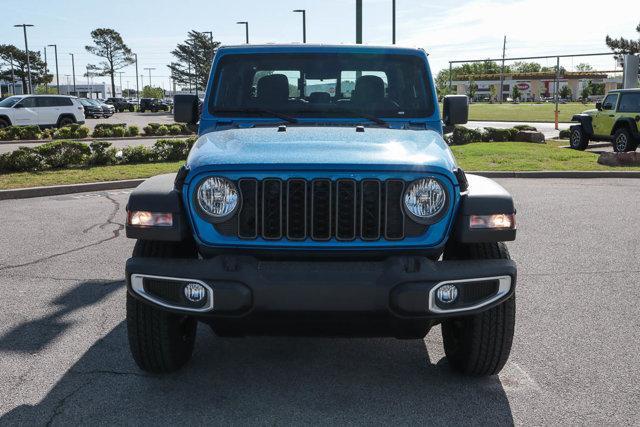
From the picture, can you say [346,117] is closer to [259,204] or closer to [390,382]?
[259,204]

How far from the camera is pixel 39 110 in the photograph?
31891 mm

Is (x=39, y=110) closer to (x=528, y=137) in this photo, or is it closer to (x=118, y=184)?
(x=118, y=184)

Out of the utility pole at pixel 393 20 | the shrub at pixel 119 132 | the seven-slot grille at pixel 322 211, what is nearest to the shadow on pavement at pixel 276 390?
the seven-slot grille at pixel 322 211

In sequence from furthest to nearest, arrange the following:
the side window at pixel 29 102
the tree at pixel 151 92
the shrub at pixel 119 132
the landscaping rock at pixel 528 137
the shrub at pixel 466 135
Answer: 1. the tree at pixel 151 92
2. the side window at pixel 29 102
3. the shrub at pixel 119 132
4. the landscaping rock at pixel 528 137
5. the shrub at pixel 466 135

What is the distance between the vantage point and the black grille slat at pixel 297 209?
133 inches

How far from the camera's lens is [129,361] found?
4156 millimetres

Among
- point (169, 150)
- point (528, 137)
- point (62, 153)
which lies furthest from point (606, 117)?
point (62, 153)

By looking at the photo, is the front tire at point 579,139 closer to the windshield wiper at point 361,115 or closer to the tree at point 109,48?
the windshield wiper at point 361,115

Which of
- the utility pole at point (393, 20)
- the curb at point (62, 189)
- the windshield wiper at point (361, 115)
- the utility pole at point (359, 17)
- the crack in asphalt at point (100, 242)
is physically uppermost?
the utility pole at point (393, 20)

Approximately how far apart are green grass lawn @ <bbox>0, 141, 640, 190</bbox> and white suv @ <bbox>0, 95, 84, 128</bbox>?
59.8 feet

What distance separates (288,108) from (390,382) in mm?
1926

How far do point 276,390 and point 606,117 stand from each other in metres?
18.4

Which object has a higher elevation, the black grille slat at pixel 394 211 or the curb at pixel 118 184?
the black grille slat at pixel 394 211

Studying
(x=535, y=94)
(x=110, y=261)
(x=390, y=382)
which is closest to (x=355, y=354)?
(x=390, y=382)
